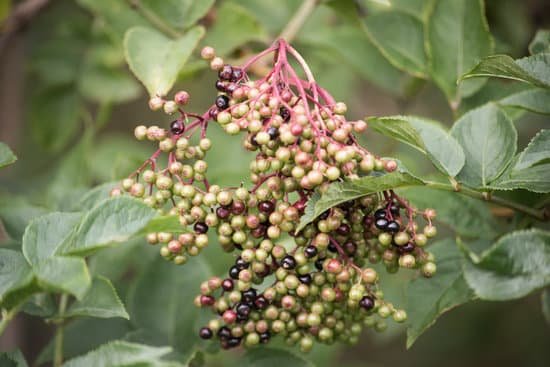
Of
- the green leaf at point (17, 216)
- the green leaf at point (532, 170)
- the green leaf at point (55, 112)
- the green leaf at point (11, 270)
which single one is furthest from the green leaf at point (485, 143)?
the green leaf at point (55, 112)

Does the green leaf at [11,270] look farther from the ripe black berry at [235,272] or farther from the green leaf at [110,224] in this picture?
the ripe black berry at [235,272]

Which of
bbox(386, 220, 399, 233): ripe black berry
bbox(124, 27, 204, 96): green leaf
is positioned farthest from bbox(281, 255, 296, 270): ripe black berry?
bbox(124, 27, 204, 96): green leaf

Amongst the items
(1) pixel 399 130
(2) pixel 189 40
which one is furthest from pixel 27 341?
(1) pixel 399 130

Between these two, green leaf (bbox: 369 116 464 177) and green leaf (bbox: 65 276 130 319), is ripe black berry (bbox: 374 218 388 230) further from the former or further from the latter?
green leaf (bbox: 65 276 130 319)

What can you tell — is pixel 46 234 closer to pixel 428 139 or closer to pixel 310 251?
pixel 310 251

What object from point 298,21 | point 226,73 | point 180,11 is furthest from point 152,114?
point 226,73

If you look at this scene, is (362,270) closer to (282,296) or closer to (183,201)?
(282,296)

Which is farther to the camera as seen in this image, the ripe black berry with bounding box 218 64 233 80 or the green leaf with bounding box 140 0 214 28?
the green leaf with bounding box 140 0 214 28
